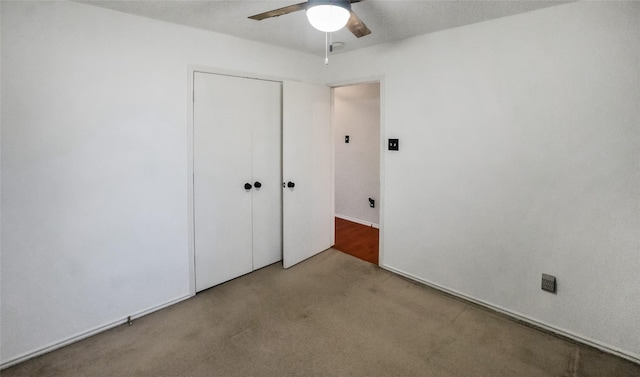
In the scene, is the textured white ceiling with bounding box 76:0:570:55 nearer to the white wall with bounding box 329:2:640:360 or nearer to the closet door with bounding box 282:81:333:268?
the white wall with bounding box 329:2:640:360

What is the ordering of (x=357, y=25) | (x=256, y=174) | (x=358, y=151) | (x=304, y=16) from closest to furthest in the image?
1. (x=357, y=25)
2. (x=304, y=16)
3. (x=256, y=174)
4. (x=358, y=151)

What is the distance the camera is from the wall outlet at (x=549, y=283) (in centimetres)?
214

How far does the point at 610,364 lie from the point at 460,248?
1.13m

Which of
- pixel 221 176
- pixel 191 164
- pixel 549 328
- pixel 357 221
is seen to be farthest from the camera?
pixel 357 221

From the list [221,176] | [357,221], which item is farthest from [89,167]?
[357,221]

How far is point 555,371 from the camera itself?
5.89 ft

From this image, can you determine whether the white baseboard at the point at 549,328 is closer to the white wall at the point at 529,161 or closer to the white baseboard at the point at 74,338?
the white wall at the point at 529,161

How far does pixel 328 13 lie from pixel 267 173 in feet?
6.23

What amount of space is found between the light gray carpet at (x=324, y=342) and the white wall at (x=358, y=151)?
2248 mm

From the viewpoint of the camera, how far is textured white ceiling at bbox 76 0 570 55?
6.63 ft

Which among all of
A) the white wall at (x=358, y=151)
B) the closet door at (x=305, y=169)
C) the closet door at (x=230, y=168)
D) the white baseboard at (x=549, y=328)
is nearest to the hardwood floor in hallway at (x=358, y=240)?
the white wall at (x=358, y=151)

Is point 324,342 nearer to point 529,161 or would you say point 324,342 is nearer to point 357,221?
point 529,161

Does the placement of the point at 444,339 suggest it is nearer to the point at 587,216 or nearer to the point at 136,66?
the point at 587,216

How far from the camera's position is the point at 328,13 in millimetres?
1491
